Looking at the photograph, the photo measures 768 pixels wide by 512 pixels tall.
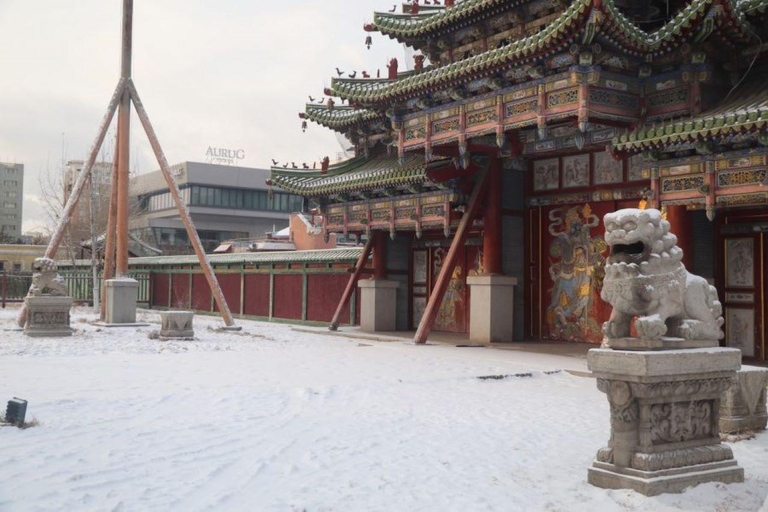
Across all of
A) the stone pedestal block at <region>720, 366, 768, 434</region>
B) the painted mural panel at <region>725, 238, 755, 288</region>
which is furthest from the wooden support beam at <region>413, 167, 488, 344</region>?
the stone pedestal block at <region>720, 366, 768, 434</region>

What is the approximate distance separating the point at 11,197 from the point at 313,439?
117 metres

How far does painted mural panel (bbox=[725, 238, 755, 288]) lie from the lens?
13594 mm

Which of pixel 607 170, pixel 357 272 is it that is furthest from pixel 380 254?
pixel 607 170

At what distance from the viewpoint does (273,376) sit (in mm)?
12047

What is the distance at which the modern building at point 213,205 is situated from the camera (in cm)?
6431

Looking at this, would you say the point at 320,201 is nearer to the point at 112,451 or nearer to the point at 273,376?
the point at 273,376

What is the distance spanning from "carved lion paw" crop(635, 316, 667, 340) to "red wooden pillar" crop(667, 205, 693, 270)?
7.55 m

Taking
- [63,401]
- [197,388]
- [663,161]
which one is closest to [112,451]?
[63,401]

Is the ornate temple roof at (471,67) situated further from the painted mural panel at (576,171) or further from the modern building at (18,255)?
the modern building at (18,255)

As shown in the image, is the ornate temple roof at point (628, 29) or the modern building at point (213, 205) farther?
the modern building at point (213, 205)

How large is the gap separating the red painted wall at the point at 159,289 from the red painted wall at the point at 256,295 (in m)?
6.85

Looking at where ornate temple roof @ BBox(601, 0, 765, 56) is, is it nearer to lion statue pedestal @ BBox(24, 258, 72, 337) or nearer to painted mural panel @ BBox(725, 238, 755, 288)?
painted mural panel @ BBox(725, 238, 755, 288)

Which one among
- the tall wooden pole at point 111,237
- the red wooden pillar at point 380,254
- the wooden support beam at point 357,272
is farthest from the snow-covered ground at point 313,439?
the tall wooden pole at point 111,237

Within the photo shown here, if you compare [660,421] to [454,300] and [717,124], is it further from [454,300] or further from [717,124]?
[454,300]
